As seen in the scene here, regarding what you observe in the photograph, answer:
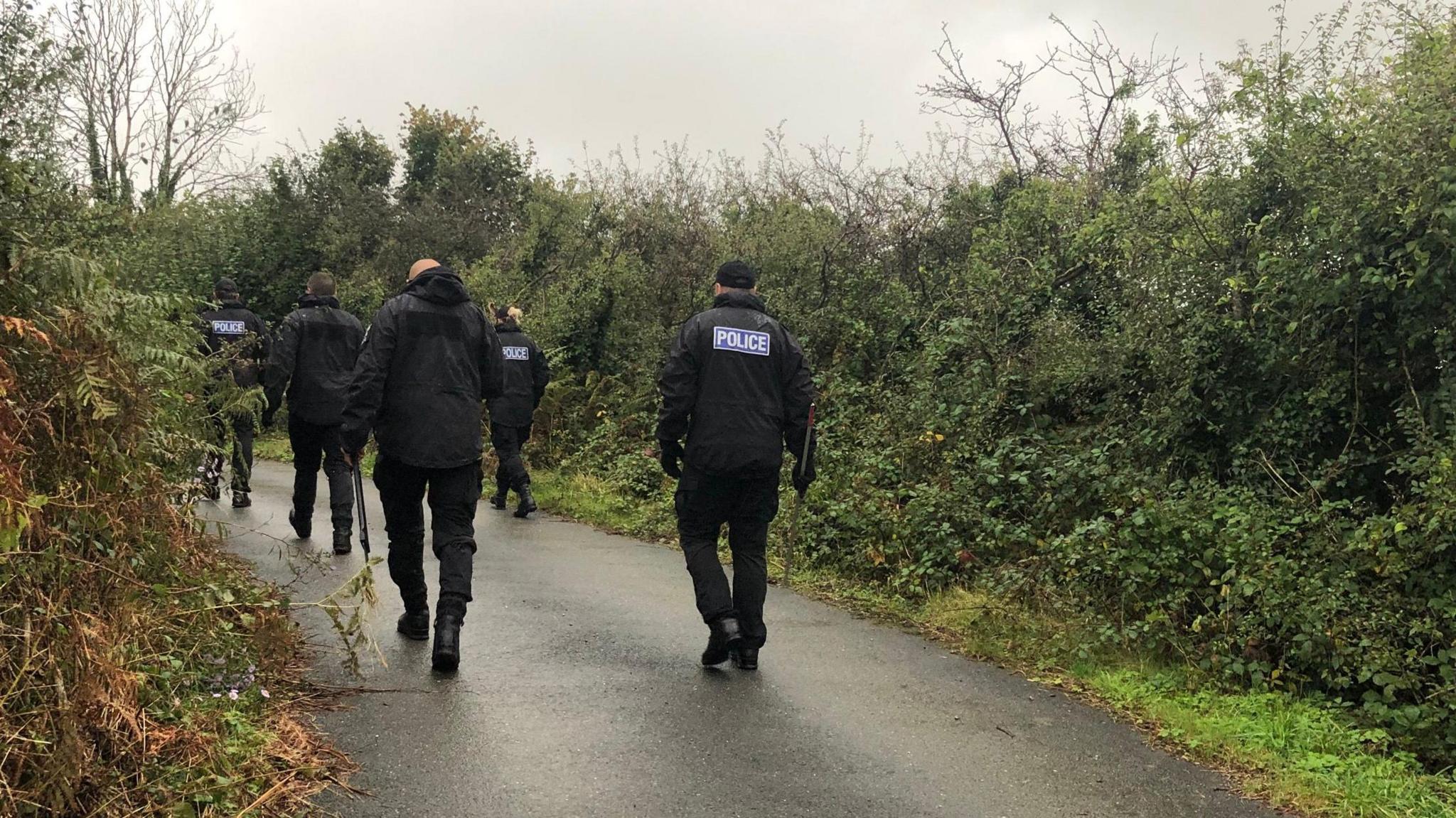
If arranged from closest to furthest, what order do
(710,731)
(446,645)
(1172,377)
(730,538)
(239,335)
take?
(710,731) → (446,645) → (730,538) → (1172,377) → (239,335)

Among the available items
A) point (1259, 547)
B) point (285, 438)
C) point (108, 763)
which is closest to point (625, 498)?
point (1259, 547)

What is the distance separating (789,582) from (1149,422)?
9.41 feet

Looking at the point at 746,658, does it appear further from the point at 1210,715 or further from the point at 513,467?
the point at 513,467

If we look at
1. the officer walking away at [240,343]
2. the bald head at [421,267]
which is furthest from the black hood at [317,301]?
the bald head at [421,267]

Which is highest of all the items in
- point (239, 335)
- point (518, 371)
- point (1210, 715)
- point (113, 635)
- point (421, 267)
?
point (421, 267)

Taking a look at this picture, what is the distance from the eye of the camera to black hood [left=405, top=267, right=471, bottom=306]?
16.2ft

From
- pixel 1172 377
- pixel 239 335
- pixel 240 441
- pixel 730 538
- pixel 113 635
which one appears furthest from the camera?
pixel 240 441

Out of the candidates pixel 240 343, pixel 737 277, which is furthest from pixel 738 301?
pixel 240 343

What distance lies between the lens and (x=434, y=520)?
507 cm

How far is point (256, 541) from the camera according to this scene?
25.5ft

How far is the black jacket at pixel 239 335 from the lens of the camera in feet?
28.1

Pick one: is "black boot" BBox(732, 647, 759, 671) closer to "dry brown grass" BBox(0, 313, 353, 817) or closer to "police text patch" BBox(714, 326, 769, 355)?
"police text patch" BBox(714, 326, 769, 355)

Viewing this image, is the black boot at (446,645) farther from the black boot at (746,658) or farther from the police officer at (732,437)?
the black boot at (746,658)

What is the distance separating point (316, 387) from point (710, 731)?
5055 mm
